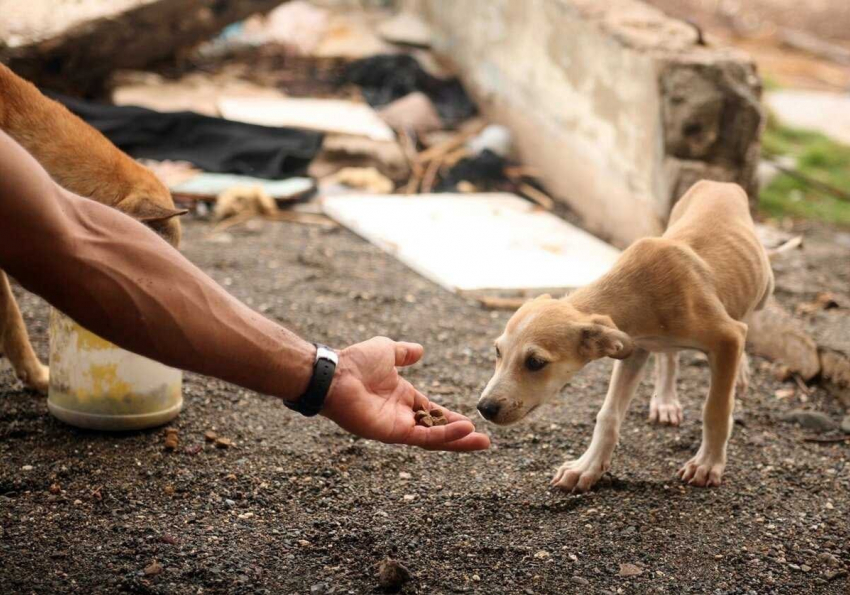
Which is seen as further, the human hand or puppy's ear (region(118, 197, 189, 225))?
puppy's ear (region(118, 197, 189, 225))

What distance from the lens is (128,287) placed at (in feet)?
8.12

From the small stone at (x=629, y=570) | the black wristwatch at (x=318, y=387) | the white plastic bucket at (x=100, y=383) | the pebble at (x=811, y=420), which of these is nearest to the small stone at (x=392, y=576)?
the black wristwatch at (x=318, y=387)

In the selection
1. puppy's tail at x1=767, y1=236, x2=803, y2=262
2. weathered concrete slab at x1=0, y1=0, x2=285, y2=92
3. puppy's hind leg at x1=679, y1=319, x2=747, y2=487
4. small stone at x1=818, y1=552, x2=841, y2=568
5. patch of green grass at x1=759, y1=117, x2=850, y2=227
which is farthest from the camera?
patch of green grass at x1=759, y1=117, x2=850, y2=227

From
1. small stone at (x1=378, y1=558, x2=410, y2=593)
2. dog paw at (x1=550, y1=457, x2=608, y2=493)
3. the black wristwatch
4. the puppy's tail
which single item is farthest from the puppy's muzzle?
the puppy's tail

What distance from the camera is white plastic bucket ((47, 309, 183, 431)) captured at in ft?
12.0

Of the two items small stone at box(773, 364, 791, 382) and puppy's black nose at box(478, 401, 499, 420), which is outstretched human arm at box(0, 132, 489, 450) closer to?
puppy's black nose at box(478, 401, 499, 420)

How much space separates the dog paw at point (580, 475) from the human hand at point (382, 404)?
697 millimetres

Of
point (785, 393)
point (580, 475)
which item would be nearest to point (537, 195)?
point (785, 393)

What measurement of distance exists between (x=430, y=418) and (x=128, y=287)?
3.44ft

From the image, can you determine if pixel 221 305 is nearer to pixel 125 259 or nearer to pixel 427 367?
pixel 125 259

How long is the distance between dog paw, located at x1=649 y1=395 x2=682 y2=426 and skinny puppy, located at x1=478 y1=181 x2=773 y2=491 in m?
0.51

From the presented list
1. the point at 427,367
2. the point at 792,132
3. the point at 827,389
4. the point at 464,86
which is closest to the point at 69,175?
the point at 427,367

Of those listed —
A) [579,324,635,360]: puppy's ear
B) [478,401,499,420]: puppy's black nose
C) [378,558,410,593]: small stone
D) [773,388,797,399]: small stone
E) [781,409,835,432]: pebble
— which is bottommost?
[773,388,797,399]: small stone

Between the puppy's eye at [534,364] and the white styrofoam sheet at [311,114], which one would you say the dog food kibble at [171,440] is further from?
the white styrofoam sheet at [311,114]
